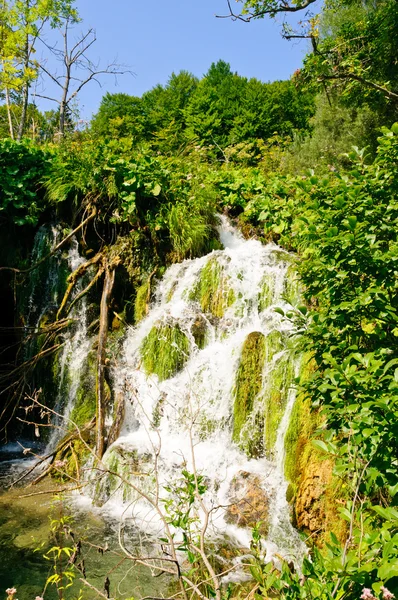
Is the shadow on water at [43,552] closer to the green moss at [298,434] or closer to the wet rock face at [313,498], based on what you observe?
the wet rock face at [313,498]

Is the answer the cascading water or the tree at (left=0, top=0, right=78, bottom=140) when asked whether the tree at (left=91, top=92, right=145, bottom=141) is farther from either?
the cascading water

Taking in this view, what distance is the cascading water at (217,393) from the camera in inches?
175

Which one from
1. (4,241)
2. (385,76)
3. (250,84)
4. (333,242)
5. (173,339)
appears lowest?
(173,339)

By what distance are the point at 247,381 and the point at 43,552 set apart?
2561 millimetres

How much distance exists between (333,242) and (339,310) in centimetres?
40

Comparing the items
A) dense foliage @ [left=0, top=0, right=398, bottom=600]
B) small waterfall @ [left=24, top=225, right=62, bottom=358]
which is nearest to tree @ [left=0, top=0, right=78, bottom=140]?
dense foliage @ [left=0, top=0, right=398, bottom=600]

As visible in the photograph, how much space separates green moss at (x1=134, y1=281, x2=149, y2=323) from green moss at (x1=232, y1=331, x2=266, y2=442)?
2142 mm

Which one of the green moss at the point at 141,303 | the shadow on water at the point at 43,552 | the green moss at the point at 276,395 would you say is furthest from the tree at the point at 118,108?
the shadow on water at the point at 43,552

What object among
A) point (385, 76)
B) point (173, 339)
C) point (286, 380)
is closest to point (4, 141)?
point (173, 339)

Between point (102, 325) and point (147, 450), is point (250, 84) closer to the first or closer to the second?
point (102, 325)

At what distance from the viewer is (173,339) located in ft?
19.7

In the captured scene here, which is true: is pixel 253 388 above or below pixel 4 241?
below

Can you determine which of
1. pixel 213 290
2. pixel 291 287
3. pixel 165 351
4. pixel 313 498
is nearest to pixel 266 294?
pixel 291 287

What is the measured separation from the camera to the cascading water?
4.46 metres
